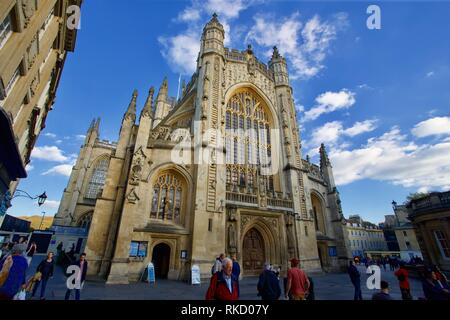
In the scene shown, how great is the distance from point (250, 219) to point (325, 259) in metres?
10.1

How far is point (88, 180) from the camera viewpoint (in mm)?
33750

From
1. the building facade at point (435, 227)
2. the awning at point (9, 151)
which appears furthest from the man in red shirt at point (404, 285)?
the awning at point (9, 151)

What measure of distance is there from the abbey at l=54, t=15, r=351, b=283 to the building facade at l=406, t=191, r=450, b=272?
23.9 feet

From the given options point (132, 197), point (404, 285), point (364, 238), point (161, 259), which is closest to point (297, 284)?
Answer: point (404, 285)

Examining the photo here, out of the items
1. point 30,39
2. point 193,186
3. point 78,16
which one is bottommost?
point 193,186

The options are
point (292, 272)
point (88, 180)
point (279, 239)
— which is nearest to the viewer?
point (292, 272)

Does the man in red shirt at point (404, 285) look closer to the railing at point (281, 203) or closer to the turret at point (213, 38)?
the railing at point (281, 203)

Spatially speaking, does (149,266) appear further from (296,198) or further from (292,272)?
(296,198)

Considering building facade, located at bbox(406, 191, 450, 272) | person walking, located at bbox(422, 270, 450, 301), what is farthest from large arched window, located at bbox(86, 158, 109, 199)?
building facade, located at bbox(406, 191, 450, 272)

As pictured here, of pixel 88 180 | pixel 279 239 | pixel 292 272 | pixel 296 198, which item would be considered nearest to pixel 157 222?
pixel 279 239

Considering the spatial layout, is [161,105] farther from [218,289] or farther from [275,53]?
[218,289]

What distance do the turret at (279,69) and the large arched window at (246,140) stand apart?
445cm

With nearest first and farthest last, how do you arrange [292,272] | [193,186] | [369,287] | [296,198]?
[292,272] < [369,287] < [193,186] < [296,198]

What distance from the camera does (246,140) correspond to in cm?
2041
